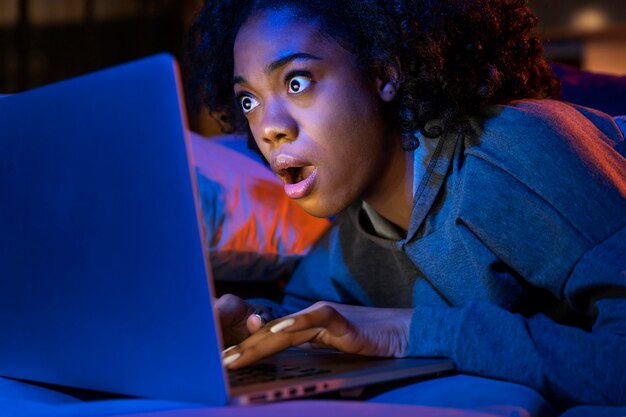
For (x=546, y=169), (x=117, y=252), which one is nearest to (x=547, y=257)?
(x=546, y=169)

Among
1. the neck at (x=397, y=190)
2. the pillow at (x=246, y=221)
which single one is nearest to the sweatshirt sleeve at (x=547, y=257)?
the neck at (x=397, y=190)

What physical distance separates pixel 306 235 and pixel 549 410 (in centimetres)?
80

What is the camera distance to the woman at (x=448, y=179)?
0.77 m

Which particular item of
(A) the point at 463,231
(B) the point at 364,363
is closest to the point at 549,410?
(B) the point at 364,363

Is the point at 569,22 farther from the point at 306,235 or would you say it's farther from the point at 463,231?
the point at 463,231

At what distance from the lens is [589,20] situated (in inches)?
93.2

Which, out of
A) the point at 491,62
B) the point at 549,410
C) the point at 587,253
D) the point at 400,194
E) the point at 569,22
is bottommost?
the point at 549,410

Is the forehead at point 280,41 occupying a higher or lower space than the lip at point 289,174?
higher

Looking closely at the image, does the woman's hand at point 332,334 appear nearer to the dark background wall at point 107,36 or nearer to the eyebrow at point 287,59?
the eyebrow at point 287,59

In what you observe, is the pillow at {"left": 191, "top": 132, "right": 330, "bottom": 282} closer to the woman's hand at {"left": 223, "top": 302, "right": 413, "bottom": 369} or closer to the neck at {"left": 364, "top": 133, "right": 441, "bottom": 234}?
the neck at {"left": 364, "top": 133, "right": 441, "bottom": 234}

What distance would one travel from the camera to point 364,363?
30.0 inches

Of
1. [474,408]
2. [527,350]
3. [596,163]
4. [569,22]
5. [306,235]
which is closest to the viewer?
[474,408]

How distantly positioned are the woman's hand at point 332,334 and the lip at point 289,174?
17cm

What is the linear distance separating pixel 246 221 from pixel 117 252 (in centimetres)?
79
